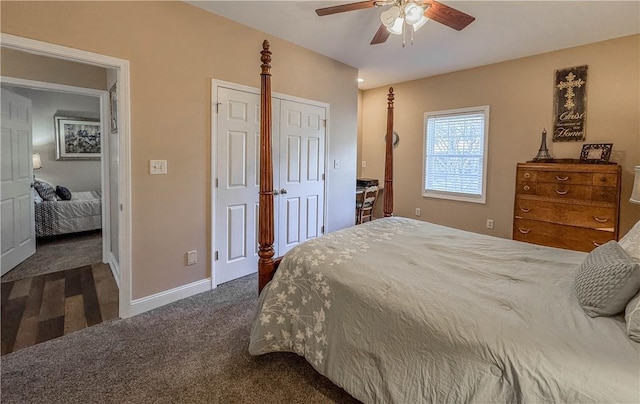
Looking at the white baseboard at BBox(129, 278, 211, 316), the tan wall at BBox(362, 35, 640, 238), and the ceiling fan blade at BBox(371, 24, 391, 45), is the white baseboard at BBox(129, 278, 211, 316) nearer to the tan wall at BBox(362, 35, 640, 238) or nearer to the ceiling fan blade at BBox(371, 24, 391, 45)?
the ceiling fan blade at BBox(371, 24, 391, 45)

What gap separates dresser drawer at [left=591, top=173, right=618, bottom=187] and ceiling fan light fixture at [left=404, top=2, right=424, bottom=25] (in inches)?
97.4

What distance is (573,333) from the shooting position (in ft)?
3.53

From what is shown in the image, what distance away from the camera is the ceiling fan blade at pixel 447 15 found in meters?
2.04

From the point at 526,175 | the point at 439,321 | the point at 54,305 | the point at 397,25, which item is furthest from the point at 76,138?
the point at 526,175

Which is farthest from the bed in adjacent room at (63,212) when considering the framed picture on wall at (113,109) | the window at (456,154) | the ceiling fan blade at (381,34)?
the window at (456,154)

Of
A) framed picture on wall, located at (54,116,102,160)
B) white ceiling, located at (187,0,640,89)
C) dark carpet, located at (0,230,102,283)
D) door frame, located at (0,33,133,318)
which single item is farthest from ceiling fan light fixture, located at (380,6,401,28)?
framed picture on wall, located at (54,116,102,160)

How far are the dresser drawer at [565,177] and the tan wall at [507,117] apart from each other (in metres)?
0.55

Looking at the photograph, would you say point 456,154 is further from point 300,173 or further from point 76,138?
point 76,138

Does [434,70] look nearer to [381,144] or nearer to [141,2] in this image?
[381,144]

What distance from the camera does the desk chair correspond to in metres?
4.84

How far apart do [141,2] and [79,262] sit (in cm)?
307

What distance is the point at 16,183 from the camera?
345cm

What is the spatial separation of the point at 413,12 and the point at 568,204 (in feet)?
8.63

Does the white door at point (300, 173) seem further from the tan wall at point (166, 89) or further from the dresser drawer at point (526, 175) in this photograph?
the dresser drawer at point (526, 175)
